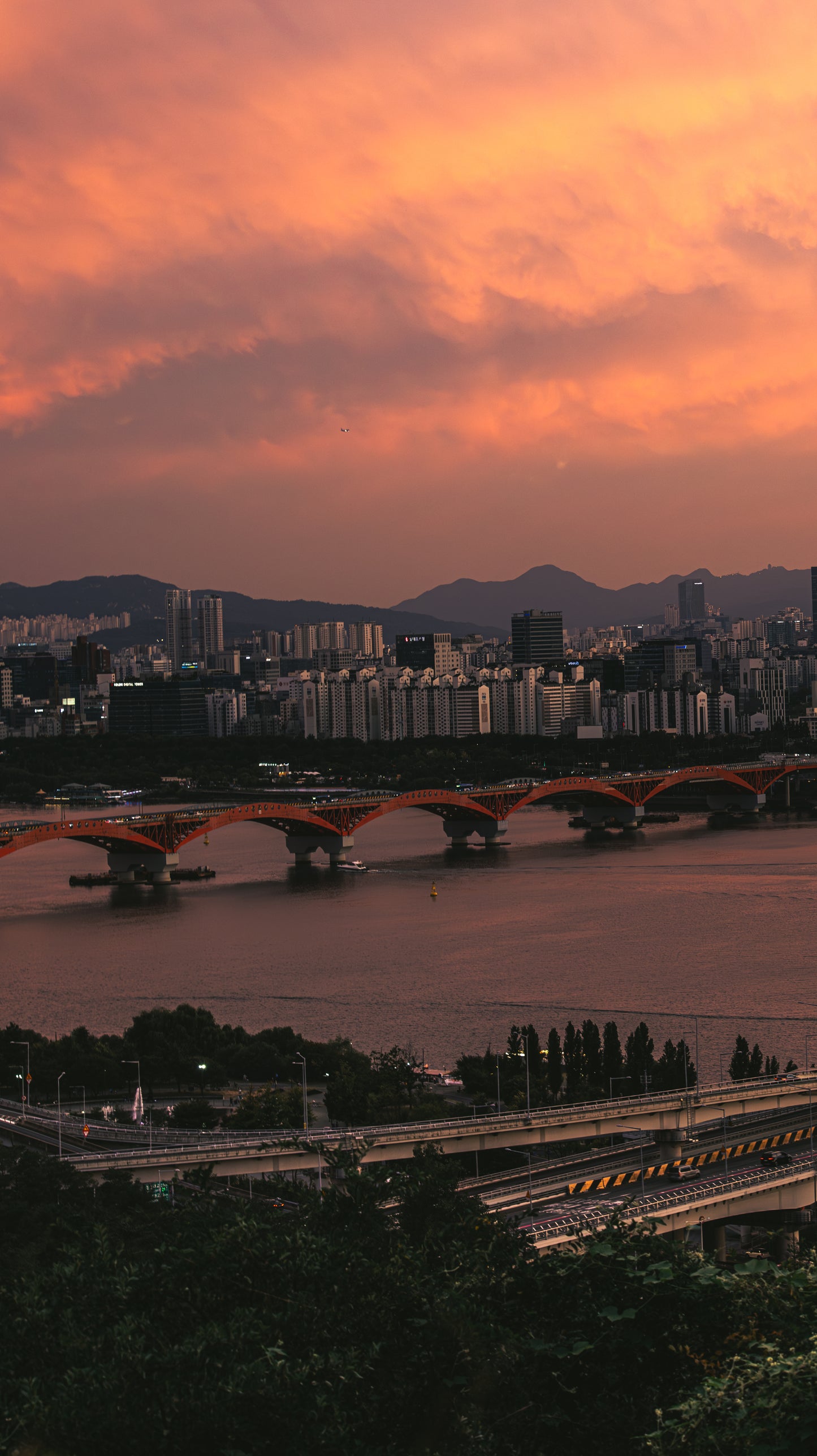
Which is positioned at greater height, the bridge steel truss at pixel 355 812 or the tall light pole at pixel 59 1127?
the bridge steel truss at pixel 355 812

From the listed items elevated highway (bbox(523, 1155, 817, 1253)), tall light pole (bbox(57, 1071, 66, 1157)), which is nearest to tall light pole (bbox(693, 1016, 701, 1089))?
elevated highway (bbox(523, 1155, 817, 1253))

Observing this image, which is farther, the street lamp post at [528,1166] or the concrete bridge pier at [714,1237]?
the concrete bridge pier at [714,1237]

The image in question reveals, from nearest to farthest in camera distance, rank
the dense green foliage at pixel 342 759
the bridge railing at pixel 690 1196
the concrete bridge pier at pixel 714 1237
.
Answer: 1. the bridge railing at pixel 690 1196
2. the concrete bridge pier at pixel 714 1237
3. the dense green foliage at pixel 342 759

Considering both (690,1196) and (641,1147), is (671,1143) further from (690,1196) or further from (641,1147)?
(690,1196)

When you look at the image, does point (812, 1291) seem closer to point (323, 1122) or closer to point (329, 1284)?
point (329, 1284)

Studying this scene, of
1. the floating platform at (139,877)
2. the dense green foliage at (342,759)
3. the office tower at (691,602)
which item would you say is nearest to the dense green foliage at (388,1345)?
the floating platform at (139,877)

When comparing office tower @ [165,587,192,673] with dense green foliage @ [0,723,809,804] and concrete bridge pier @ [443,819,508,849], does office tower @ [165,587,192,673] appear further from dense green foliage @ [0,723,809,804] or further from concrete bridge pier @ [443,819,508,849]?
concrete bridge pier @ [443,819,508,849]

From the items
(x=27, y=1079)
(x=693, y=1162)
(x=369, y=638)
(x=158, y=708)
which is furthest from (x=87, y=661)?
(x=693, y=1162)

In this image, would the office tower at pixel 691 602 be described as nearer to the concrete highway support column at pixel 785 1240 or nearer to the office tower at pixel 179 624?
the office tower at pixel 179 624
